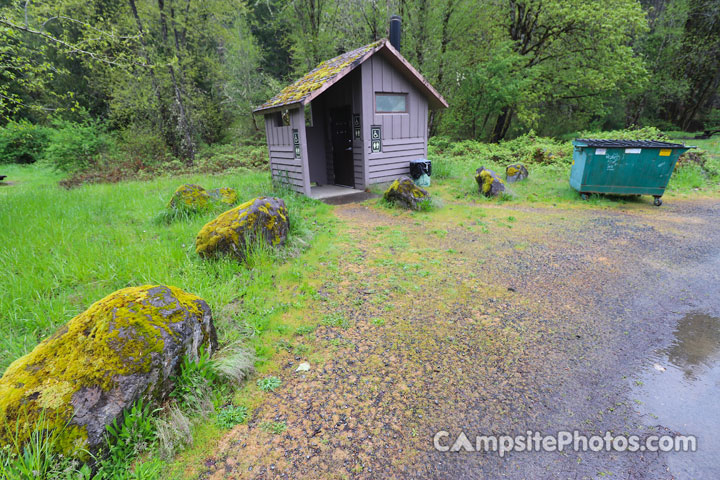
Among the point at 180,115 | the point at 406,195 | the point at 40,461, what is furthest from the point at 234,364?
the point at 180,115

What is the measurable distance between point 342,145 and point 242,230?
21.5ft

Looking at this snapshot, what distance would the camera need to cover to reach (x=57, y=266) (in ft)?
12.7

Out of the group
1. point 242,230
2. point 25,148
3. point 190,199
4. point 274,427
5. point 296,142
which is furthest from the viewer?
point 25,148

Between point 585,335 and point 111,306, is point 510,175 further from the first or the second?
point 111,306

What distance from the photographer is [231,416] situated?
2.24 meters

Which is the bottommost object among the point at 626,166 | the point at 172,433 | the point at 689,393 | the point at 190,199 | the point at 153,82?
the point at 689,393

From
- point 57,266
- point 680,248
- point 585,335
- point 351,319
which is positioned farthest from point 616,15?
point 57,266

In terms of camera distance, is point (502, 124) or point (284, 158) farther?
point (502, 124)

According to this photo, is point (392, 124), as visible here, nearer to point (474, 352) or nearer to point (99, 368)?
point (474, 352)

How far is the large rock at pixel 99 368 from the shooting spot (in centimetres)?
178

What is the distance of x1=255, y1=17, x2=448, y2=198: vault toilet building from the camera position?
8.30 m

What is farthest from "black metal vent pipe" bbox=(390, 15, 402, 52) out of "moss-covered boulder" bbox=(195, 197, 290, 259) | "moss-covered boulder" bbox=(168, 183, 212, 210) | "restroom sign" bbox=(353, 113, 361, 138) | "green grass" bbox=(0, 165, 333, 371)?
"moss-covered boulder" bbox=(195, 197, 290, 259)

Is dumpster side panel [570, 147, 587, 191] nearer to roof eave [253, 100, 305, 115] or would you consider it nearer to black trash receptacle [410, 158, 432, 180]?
black trash receptacle [410, 158, 432, 180]

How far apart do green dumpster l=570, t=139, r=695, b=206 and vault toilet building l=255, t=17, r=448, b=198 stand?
4.41 meters
